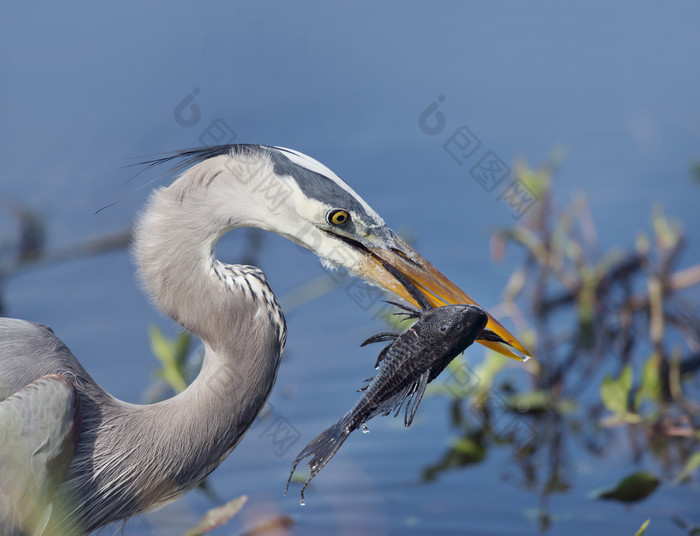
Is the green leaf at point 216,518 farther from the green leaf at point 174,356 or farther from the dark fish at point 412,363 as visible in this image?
the dark fish at point 412,363

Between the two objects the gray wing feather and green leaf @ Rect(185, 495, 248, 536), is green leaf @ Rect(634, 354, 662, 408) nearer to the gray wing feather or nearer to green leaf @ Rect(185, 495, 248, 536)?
green leaf @ Rect(185, 495, 248, 536)

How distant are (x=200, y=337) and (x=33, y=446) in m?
0.45

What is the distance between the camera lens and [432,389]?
359 cm

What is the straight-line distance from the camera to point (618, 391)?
10.7 feet

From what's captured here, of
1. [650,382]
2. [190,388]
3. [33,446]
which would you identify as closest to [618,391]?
[650,382]

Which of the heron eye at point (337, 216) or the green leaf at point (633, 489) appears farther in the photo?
the green leaf at point (633, 489)

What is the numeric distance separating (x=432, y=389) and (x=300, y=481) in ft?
2.03

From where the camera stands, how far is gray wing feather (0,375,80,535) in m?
2.02

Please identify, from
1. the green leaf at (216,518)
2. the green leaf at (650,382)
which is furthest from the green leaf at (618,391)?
the green leaf at (216,518)

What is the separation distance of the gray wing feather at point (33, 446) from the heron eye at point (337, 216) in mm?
712

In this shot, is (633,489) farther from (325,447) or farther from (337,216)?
(337,216)

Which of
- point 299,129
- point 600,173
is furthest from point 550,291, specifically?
point 299,129

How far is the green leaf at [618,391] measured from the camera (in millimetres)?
3244

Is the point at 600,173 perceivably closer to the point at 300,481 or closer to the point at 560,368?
the point at 560,368
